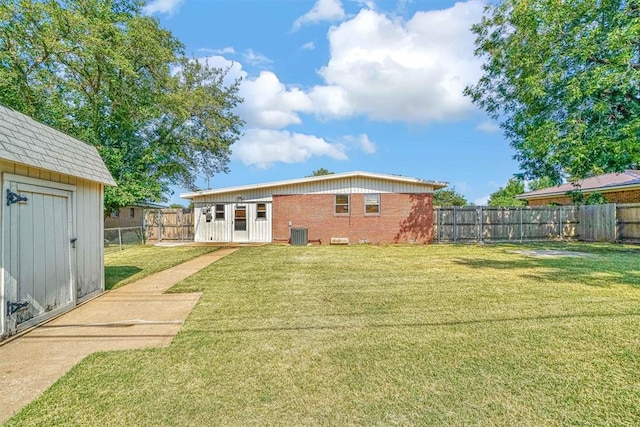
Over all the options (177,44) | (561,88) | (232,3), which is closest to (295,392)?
(232,3)

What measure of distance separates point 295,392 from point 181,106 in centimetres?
1974

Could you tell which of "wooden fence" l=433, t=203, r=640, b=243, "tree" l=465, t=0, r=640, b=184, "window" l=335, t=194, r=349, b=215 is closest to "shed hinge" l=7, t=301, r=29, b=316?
"window" l=335, t=194, r=349, b=215

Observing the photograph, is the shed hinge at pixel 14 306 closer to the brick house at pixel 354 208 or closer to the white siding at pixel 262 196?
the brick house at pixel 354 208

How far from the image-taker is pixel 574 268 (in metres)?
7.88

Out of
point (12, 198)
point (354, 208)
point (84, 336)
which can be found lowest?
point (84, 336)

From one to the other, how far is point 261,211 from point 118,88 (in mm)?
10130

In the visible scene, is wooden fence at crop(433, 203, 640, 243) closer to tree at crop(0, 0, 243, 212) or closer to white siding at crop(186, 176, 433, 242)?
white siding at crop(186, 176, 433, 242)

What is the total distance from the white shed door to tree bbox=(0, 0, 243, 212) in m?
12.7

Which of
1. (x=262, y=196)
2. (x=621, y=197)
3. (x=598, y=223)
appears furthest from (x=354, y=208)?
(x=621, y=197)

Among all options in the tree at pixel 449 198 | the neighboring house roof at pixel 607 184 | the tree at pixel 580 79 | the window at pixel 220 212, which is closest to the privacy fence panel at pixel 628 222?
the neighboring house roof at pixel 607 184

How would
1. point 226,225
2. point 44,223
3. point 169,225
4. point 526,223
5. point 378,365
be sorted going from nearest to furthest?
point 378,365 < point 44,223 < point 526,223 < point 226,225 < point 169,225

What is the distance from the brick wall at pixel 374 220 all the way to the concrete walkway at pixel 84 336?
33.6ft

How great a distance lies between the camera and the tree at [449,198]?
117ft

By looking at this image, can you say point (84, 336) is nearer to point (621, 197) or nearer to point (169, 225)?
point (169, 225)
